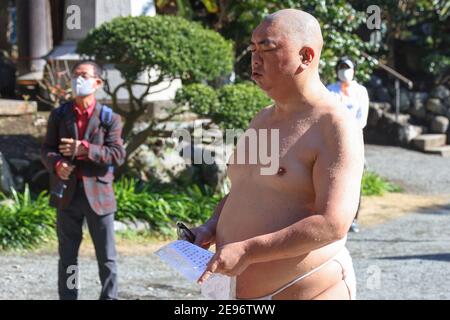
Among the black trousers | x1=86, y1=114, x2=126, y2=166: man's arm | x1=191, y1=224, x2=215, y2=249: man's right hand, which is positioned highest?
x1=191, y1=224, x2=215, y2=249: man's right hand

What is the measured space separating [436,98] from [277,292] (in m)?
13.6

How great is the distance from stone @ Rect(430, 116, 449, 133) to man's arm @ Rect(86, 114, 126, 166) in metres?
10.1

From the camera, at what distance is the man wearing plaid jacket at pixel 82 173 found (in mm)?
6512

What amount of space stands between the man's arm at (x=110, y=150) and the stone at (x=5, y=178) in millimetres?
3072

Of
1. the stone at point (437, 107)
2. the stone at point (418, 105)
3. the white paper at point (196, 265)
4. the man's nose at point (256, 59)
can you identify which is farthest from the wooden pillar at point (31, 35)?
the man's nose at point (256, 59)

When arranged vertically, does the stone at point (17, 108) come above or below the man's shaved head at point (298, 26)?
below

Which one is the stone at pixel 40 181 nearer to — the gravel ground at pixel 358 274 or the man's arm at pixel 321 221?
Result: the gravel ground at pixel 358 274

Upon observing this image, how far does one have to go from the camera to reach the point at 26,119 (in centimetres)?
1135

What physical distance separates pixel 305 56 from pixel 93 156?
354 centimetres

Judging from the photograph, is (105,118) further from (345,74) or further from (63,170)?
(345,74)

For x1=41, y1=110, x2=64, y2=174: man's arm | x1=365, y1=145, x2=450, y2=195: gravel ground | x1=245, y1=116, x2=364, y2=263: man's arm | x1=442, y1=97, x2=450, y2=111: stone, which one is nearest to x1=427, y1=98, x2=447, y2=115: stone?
x1=442, y1=97, x2=450, y2=111: stone

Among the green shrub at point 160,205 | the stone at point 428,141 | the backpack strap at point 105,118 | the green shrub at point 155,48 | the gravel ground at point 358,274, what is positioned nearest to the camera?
the backpack strap at point 105,118

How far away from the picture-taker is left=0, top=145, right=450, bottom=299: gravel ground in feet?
24.2

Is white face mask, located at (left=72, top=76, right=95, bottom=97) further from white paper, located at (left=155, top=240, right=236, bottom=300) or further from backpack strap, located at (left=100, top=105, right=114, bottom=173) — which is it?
white paper, located at (left=155, top=240, right=236, bottom=300)
